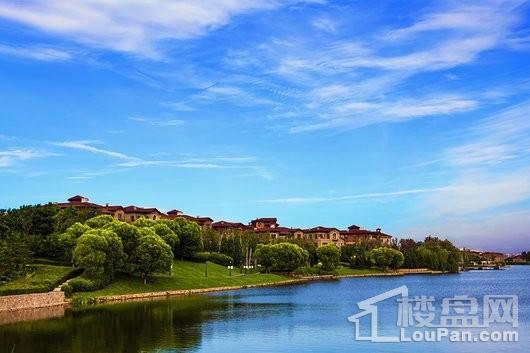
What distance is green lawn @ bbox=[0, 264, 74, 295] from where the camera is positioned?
173ft

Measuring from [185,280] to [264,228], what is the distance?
96.3 metres

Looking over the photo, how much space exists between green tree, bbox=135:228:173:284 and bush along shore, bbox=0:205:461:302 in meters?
0.10

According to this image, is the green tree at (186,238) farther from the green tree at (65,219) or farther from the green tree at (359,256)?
the green tree at (359,256)

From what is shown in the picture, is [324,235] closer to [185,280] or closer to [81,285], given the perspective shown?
[185,280]

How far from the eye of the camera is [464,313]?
4600 centimetres

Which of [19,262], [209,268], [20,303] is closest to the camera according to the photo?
[20,303]

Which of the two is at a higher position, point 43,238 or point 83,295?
point 43,238

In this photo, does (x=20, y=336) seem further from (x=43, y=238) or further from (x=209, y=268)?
(x=209, y=268)

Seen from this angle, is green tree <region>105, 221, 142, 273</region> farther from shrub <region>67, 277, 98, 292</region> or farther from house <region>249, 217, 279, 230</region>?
house <region>249, 217, 279, 230</region>

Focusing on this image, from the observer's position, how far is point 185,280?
76.4 metres

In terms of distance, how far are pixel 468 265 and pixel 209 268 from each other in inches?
4982

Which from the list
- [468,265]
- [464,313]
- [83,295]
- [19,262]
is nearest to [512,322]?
[464,313]

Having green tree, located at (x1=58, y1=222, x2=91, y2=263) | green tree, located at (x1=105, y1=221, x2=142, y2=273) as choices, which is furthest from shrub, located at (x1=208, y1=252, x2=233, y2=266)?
green tree, located at (x1=105, y1=221, x2=142, y2=273)

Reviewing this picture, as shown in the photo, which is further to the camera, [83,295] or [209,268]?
[209,268]
